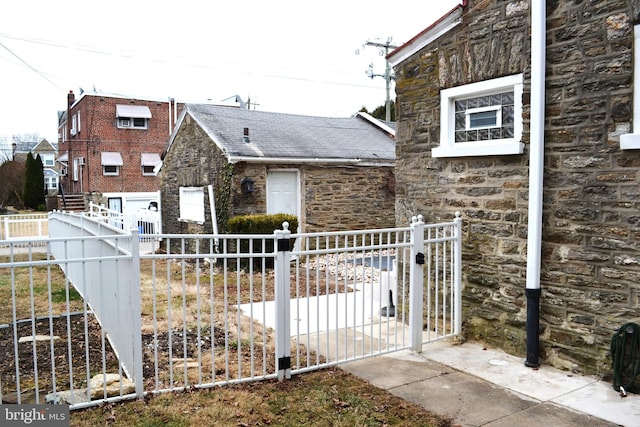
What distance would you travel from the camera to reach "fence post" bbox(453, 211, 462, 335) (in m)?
5.44

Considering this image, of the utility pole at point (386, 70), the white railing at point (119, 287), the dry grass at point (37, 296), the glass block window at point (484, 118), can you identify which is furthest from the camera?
the utility pole at point (386, 70)

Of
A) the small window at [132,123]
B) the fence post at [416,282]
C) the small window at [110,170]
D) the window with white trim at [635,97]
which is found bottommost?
the fence post at [416,282]

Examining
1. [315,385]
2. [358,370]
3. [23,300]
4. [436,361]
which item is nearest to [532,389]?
[436,361]

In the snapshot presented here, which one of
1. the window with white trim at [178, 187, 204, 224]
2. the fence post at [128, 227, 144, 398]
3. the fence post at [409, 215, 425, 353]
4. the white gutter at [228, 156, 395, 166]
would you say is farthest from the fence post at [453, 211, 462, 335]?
the window with white trim at [178, 187, 204, 224]

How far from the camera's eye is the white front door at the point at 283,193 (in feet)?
40.5

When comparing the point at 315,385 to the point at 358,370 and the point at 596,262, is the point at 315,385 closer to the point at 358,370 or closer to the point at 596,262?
the point at 358,370

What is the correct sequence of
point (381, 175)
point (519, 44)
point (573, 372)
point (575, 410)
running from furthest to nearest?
point (381, 175)
point (519, 44)
point (573, 372)
point (575, 410)

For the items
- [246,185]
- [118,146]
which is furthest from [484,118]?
[118,146]

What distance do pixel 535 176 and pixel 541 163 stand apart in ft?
0.44

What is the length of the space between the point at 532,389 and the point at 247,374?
2539mm

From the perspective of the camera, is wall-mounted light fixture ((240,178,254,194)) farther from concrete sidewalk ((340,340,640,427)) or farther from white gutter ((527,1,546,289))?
white gutter ((527,1,546,289))

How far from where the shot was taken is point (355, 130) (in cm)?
1675

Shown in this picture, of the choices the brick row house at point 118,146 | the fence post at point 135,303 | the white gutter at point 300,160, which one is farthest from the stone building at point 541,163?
Result: the brick row house at point 118,146

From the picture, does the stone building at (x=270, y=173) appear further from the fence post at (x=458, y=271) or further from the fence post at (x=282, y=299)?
the fence post at (x=282, y=299)
